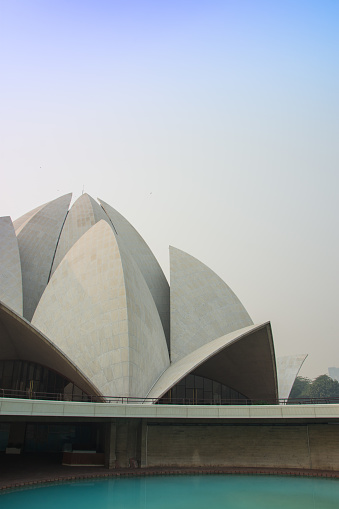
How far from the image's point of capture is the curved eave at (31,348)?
19.8 meters

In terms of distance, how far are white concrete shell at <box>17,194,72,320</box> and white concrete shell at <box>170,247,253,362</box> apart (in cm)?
935

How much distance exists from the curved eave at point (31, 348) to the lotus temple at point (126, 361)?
0.09m

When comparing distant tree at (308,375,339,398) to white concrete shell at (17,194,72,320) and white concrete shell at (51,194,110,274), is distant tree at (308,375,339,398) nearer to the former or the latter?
white concrete shell at (51,194,110,274)

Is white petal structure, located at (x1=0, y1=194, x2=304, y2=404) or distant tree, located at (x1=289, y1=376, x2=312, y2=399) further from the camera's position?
distant tree, located at (x1=289, y1=376, x2=312, y2=399)

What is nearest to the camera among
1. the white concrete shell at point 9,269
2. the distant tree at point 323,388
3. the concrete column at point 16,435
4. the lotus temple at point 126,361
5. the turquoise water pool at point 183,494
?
the turquoise water pool at point 183,494

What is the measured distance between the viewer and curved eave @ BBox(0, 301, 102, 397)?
1981cm

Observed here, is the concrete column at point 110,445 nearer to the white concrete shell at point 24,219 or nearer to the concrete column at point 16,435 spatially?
the concrete column at point 16,435

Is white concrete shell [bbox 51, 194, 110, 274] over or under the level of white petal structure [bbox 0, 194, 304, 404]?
over

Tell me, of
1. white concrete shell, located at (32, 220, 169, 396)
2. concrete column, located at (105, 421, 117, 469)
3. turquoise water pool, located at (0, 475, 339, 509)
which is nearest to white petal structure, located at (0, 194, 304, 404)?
white concrete shell, located at (32, 220, 169, 396)

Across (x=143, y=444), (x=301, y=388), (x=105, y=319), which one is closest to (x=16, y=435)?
(x=143, y=444)

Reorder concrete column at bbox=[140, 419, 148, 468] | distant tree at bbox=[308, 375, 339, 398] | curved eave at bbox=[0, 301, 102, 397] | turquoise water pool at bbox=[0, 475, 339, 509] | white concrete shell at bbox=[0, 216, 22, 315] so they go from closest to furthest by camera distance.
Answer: turquoise water pool at bbox=[0, 475, 339, 509] < curved eave at bbox=[0, 301, 102, 397] < concrete column at bbox=[140, 419, 148, 468] < white concrete shell at bbox=[0, 216, 22, 315] < distant tree at bbox=[308, 375, 339, 398]

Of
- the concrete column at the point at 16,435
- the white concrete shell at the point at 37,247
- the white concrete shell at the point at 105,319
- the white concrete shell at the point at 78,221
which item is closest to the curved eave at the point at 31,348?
the white concrete shell at the point at 105,319

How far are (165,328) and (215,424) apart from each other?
10379mm

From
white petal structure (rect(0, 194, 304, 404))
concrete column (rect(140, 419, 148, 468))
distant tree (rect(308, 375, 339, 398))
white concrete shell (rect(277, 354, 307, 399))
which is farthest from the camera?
distant tree (rect(308, 375, 339, 398))
